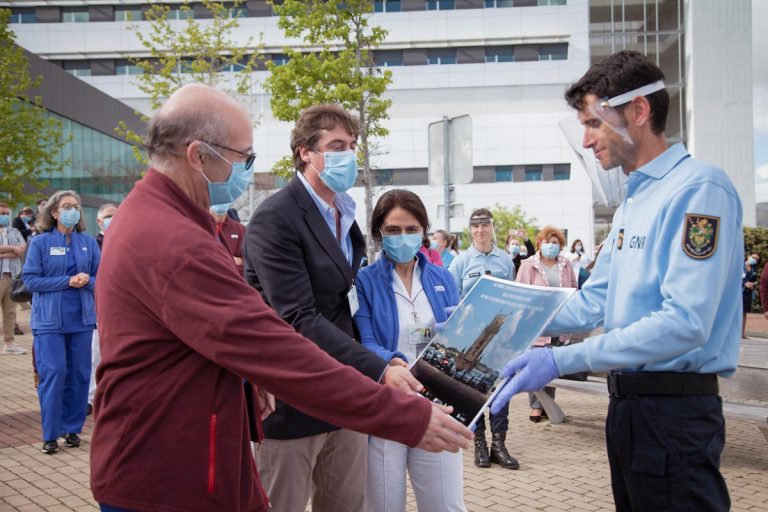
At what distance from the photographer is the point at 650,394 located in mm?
2496

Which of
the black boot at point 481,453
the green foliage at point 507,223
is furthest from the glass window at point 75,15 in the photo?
the black boot at point 481,453

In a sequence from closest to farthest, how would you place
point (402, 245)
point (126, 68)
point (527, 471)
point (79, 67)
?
point (402, 245) < point (527, 471) < point (126, 68) < point (79, 67)

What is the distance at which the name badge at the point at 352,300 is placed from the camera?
333cm

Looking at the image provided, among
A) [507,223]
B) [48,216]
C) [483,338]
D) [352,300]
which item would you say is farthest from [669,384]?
[507,223]

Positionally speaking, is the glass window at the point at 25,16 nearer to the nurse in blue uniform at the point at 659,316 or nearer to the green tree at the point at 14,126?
the green tree at the point at 14,126

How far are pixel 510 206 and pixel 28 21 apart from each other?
35421 mm

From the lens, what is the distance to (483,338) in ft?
8.59

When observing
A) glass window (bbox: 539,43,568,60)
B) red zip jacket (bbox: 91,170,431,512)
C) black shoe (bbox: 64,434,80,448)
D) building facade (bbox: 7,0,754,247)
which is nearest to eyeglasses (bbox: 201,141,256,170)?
red zip jacket (bbox: 91,170,431,512)

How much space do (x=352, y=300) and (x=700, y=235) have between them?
156 centimetres

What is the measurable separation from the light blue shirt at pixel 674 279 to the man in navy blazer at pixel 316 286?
0.83 m

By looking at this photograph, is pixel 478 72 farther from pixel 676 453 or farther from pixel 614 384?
pixel 676 453

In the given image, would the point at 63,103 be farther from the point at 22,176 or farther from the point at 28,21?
the point at 28,21

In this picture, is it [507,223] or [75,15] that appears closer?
[507,223]

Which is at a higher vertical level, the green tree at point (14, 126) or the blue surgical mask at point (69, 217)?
the green tree at point (14, 126)
